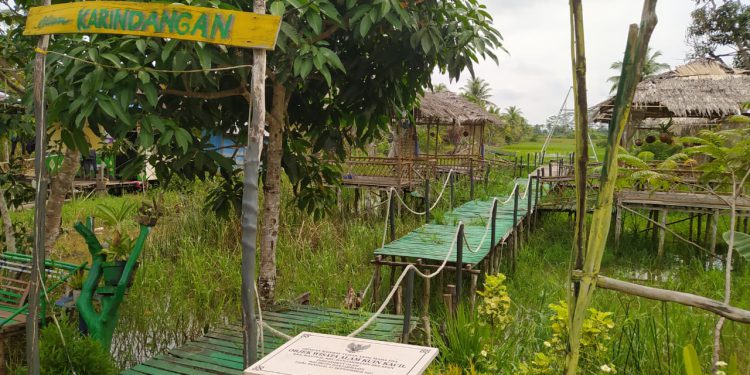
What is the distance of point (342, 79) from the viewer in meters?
4.55

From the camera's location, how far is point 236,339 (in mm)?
3740

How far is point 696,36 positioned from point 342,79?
21.2 metres

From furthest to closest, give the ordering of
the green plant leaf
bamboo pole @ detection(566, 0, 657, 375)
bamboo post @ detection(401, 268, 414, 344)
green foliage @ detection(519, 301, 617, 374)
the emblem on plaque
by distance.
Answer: bamboo post @ detection(401, 268, 414, 344)
green foliage @ detection(519, 301, 617, 374)
the emblem on plaque
the green plant leaf
bamboo pole @ detection(566, 0, 657, 375)

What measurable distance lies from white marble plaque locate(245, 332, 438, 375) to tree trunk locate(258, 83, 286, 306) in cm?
180

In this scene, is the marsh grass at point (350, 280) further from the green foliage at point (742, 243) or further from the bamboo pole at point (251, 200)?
the bamboo pole at point (251, 200)

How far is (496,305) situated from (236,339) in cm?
172

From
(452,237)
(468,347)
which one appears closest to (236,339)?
(468,347)

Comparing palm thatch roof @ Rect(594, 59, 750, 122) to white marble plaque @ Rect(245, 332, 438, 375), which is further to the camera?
palm thatch roof @ Rect(594, 59, 750, 122)

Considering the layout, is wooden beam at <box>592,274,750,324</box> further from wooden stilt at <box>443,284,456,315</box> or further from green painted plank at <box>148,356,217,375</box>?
wooden stilt at <box>443,284,456,315</box>

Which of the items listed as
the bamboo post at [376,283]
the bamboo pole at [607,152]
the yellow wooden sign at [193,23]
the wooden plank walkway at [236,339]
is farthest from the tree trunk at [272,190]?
the bamboo pole at [607,152]

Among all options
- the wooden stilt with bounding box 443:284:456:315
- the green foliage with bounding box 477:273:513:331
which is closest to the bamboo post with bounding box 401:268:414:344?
the wooden stilt with bounding box 443:284:456:315

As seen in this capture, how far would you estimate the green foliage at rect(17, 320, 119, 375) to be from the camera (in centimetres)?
293

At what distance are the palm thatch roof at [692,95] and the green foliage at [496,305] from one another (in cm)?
881

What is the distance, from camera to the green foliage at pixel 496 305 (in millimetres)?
3990
